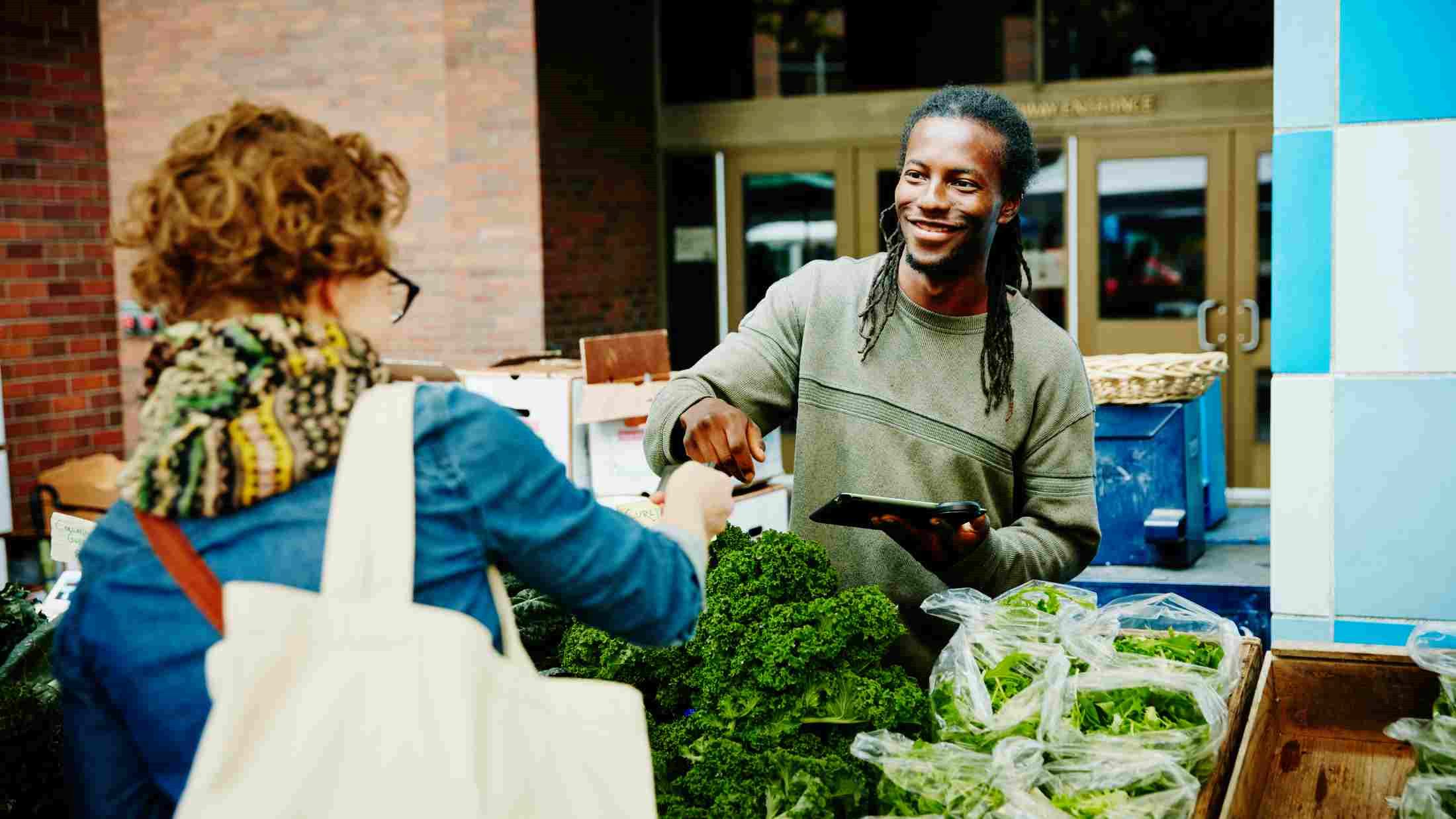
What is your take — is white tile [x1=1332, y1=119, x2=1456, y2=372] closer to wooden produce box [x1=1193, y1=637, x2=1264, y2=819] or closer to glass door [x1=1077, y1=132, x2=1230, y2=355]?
wooden produce box [x1=1193, y1=637, x2=1264, y2=819]

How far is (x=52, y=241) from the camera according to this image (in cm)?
608

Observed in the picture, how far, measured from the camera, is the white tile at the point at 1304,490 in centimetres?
303

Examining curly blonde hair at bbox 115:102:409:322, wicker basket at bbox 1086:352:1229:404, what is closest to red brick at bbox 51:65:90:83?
wicker basket at bbox 1086:352:1229:404

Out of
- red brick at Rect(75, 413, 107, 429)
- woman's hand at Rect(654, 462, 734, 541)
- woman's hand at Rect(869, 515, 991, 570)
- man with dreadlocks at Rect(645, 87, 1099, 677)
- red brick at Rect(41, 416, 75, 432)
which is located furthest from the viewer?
red brick at Rect(75, 413, 107, 429)

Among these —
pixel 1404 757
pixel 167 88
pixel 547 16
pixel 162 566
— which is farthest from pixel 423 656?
pixel 167 88

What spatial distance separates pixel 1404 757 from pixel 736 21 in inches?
301

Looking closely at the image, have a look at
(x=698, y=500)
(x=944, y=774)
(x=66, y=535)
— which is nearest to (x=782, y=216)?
(x=66, y=535)

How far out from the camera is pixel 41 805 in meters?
2.09

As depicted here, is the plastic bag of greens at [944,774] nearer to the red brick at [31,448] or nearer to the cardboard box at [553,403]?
the cardboard box at [553,403]

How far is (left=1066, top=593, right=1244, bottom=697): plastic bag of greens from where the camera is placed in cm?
228

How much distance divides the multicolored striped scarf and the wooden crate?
169 cm

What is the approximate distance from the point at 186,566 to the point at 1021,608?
1486mm

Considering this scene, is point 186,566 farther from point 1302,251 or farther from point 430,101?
point 430,101

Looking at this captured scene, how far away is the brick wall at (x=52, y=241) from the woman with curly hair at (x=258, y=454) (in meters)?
5.14
